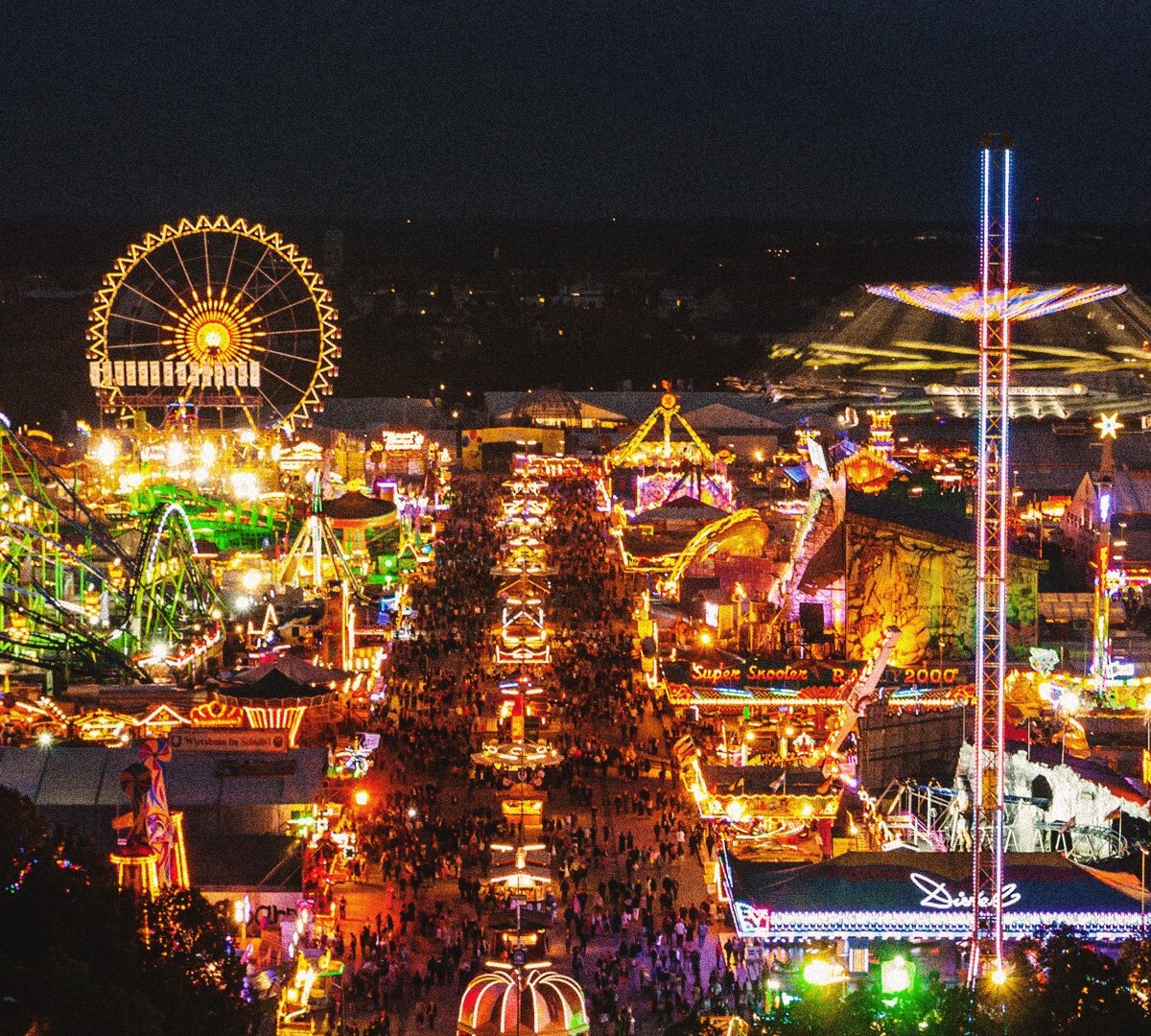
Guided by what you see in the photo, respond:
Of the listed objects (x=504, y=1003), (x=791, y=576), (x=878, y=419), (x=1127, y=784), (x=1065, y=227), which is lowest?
(x=504, y=1003)

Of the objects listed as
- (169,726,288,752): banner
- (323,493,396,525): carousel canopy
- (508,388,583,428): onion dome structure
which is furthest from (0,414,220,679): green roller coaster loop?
(508,388,583,428): onion dome structure

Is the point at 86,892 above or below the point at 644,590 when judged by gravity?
below

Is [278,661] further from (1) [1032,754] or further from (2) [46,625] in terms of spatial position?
(1) [1032,754]

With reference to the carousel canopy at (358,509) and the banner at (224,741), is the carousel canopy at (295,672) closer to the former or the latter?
the banner at (224,741)

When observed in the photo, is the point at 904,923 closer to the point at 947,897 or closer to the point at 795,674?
the point at 947,897

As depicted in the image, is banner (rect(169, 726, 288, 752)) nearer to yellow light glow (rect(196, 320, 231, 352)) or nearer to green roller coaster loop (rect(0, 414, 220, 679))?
green roller coaster loop (rect(0, 414, 220, 679))

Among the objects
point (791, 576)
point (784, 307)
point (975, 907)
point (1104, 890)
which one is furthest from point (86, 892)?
point (784, 307)

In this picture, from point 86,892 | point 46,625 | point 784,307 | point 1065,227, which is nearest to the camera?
point 86,892
